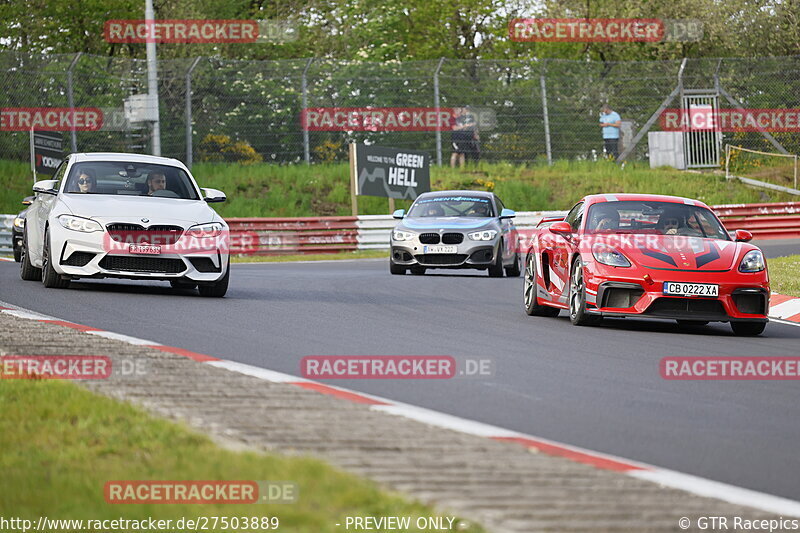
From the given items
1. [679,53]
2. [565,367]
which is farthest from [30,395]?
[679,53]

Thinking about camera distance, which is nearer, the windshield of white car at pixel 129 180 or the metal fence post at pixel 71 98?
the windshield of white car at pixel 129 180

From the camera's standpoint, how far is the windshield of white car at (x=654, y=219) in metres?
13.5

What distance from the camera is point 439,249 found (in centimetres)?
2172

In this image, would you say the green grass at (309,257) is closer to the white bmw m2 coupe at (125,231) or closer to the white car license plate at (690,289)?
the white bmw m2 coupe at (125,231)

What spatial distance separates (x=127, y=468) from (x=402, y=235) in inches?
650

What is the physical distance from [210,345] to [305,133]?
2486 cm

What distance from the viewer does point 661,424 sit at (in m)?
7.40

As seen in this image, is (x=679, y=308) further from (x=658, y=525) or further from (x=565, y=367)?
(x=658, y=525)

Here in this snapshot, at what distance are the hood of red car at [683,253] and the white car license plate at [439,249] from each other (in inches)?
339

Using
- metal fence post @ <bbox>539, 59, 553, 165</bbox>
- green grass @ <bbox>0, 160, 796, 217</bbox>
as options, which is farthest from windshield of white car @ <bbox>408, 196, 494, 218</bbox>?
green grass @ <bbox>0, 160, 796, 217</bbox>

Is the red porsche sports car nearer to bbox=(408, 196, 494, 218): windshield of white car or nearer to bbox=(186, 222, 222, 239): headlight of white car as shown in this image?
bbox=(186, 222, 222, 239): headlight of white car

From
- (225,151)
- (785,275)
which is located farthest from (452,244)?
(225,151)

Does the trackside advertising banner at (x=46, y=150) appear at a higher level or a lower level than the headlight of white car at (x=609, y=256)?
higher

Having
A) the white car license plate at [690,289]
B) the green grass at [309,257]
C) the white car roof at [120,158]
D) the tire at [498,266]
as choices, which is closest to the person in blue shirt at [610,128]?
the green grass at [309,257]
